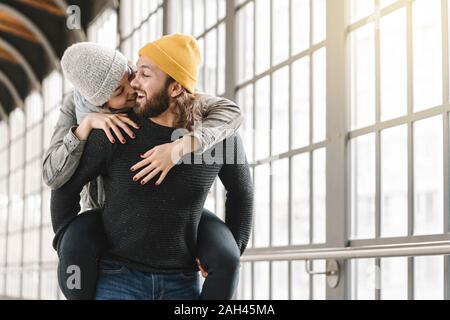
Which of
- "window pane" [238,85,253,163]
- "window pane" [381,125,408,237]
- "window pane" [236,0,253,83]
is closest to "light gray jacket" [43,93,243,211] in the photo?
"window pane" [381,125,408,237]

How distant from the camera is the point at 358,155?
10.4 ft

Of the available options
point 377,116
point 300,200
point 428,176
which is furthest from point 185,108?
point 300,200

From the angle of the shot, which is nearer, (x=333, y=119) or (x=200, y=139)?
(x=200, y=139)

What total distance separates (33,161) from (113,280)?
5.21 metres

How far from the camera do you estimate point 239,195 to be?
127 centimetres

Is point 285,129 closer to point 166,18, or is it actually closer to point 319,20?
point 319,20

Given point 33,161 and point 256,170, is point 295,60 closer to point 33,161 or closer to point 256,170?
point 256,170

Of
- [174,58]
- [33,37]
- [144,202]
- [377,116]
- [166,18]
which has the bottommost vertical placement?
[144,202]

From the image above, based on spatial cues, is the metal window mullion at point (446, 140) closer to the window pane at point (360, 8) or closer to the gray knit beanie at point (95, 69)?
the window pane at point (360, 8)

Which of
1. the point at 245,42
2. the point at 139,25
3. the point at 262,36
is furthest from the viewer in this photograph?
the point at 139,25

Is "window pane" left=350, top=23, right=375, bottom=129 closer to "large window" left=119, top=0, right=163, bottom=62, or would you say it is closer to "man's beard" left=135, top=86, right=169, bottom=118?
"large window" left=119, top=0, right=163, bottom=62

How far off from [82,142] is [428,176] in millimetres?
1758

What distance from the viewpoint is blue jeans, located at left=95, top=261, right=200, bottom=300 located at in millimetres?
1199

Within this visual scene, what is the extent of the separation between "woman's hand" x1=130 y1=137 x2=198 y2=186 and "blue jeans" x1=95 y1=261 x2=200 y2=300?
139 mm
